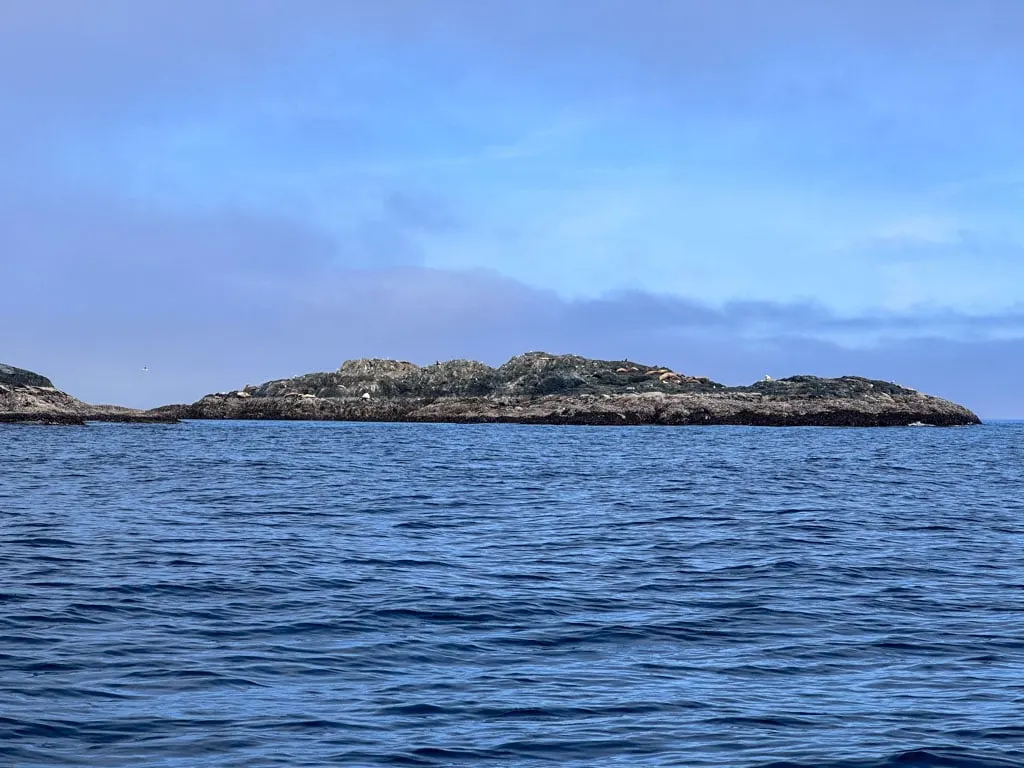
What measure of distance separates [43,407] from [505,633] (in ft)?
397

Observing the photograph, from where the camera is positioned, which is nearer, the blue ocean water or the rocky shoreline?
the blue ocean water

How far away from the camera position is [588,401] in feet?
554

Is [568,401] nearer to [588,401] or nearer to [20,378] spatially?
[588,401]

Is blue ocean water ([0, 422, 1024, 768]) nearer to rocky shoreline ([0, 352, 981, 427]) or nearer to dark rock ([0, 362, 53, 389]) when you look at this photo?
dark rock ([0, 362, 53, 389])

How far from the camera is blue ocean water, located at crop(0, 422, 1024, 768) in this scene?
10508 millimetres

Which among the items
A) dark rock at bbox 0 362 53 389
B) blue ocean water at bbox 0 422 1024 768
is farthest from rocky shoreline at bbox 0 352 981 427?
blue ocean water at bbox 0 422 1024 768

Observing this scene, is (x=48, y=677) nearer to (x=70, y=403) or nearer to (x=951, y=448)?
(x=951, y=448)

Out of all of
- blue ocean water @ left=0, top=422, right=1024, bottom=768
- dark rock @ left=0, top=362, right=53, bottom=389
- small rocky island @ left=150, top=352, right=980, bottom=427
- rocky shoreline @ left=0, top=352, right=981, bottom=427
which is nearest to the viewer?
blue ocean water @ left=0, top=422, right=1024, bottom=768

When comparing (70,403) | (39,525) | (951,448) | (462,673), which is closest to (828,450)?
(951,448)

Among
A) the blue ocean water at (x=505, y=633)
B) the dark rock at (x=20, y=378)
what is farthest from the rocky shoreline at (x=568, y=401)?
the blue ocean water at (x=505, y=633)

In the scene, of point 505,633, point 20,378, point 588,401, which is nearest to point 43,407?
point 20,378

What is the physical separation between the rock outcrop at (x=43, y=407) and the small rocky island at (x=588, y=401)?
9554 millimetres

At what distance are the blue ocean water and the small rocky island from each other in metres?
128

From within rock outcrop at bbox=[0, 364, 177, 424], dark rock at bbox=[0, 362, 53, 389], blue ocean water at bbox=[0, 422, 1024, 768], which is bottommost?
blue ocean water at bbox=[0, 422, 1024, 768]
